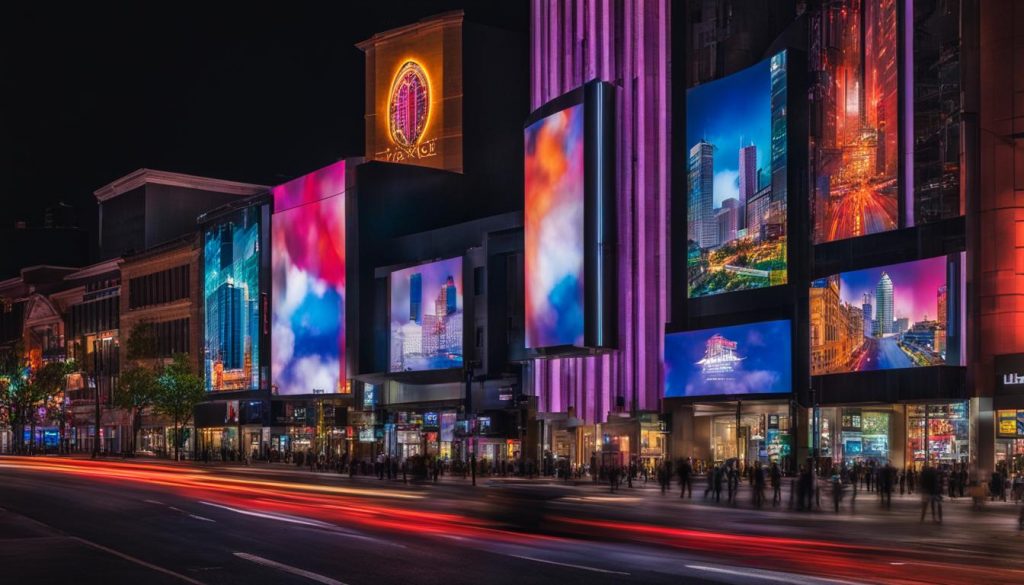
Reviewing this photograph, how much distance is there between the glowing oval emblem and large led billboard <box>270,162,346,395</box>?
1510cm

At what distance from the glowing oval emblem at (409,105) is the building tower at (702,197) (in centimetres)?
4581

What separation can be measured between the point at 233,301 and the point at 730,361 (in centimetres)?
5964

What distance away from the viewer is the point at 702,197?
247 feet

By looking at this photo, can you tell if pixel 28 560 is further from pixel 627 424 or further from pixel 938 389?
pixel 627 424

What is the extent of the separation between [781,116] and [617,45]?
46.5 ft

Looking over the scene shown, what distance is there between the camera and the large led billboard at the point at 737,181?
70.2 metres

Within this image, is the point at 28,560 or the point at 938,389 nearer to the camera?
the point at 28,560

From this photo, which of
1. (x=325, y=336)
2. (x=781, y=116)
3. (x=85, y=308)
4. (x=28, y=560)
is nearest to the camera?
(x=28, y=560)

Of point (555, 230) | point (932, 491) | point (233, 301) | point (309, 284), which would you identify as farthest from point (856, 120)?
point (233, 301)

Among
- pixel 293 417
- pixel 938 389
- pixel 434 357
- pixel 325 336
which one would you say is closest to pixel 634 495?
pixel 938 389

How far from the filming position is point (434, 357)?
296 ft

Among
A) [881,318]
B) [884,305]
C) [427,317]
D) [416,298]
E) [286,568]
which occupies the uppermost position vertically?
[416,298]

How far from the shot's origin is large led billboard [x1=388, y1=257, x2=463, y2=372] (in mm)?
88250

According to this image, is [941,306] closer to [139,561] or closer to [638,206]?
[638,206]
